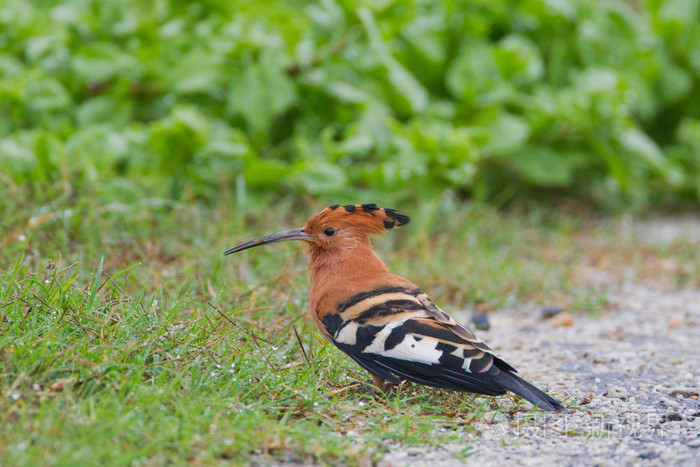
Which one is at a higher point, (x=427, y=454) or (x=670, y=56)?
(x=670, y=56)

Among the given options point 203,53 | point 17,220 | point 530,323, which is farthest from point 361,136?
point 17,220

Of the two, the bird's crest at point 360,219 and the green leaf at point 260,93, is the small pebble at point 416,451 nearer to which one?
the bird's crest at point 360,219

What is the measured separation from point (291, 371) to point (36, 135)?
273 cm

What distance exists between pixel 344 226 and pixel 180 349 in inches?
34.7

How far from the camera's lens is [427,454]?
7.89 feet

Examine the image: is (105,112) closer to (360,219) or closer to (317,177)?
(317,177)

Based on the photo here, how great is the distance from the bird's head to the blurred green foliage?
1765mm

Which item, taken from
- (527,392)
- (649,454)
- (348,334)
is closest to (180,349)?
(348,334)

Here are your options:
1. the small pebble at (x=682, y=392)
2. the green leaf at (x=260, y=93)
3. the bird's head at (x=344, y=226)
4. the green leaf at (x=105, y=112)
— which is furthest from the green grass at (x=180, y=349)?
the green leaf at (x=105, y=112)

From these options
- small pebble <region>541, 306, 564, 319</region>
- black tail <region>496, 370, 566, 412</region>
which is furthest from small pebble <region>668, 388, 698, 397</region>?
small pebble <region>541, 306, 564, 319</region>

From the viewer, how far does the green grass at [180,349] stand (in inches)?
88.2

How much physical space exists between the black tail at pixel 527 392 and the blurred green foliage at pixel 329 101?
2573mm

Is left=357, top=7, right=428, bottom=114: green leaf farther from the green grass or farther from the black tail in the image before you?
the black tail

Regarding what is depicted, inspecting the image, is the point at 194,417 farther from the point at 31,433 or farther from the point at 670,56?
the point at 670,56
